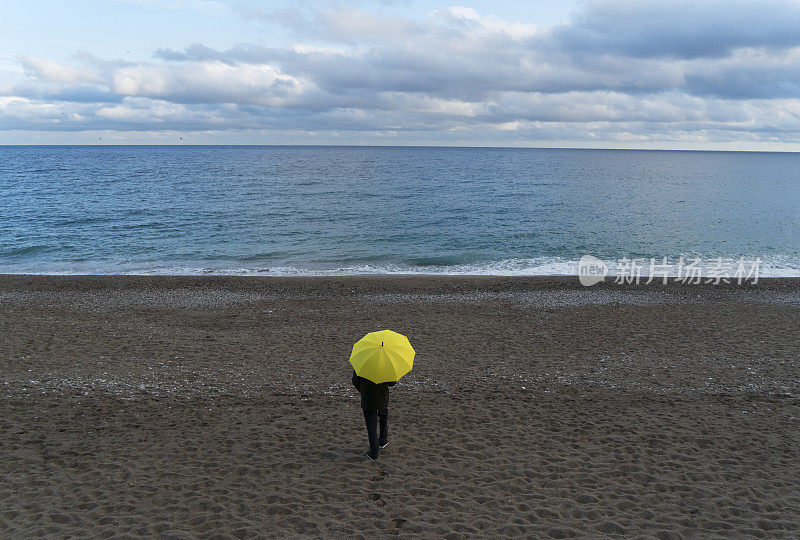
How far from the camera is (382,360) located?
6.34 metres

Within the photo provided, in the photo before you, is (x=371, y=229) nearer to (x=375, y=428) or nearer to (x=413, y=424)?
(x=413, y=424)

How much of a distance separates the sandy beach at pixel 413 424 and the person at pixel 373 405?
31 centimetres

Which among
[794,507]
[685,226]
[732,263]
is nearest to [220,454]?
[794,507]

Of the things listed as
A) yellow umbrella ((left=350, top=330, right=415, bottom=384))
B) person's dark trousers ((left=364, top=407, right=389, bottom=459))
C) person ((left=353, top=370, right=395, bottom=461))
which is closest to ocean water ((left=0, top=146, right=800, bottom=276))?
person's dark trousers ((left=364, top=407, right=389, bottom=459))

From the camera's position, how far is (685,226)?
126 feet

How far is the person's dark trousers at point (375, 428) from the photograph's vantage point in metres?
7.05

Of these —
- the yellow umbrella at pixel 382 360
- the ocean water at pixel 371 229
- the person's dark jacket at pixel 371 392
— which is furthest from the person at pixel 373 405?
the ocean water at pixel 371 229

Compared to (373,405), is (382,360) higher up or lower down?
higher up

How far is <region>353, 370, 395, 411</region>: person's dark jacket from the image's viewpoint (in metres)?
6.77

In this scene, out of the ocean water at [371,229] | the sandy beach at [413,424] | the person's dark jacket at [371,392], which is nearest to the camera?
the sandy beach at [413,424]

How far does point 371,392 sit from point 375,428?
28.8 inches

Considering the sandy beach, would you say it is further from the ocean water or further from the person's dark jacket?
the ocean water

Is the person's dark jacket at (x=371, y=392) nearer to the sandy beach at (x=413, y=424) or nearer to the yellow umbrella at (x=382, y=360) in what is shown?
the yellow umbrella at (x=382, y=360)

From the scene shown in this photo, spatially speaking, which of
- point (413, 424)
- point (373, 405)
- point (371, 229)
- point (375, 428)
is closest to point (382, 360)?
point (373, 405)
